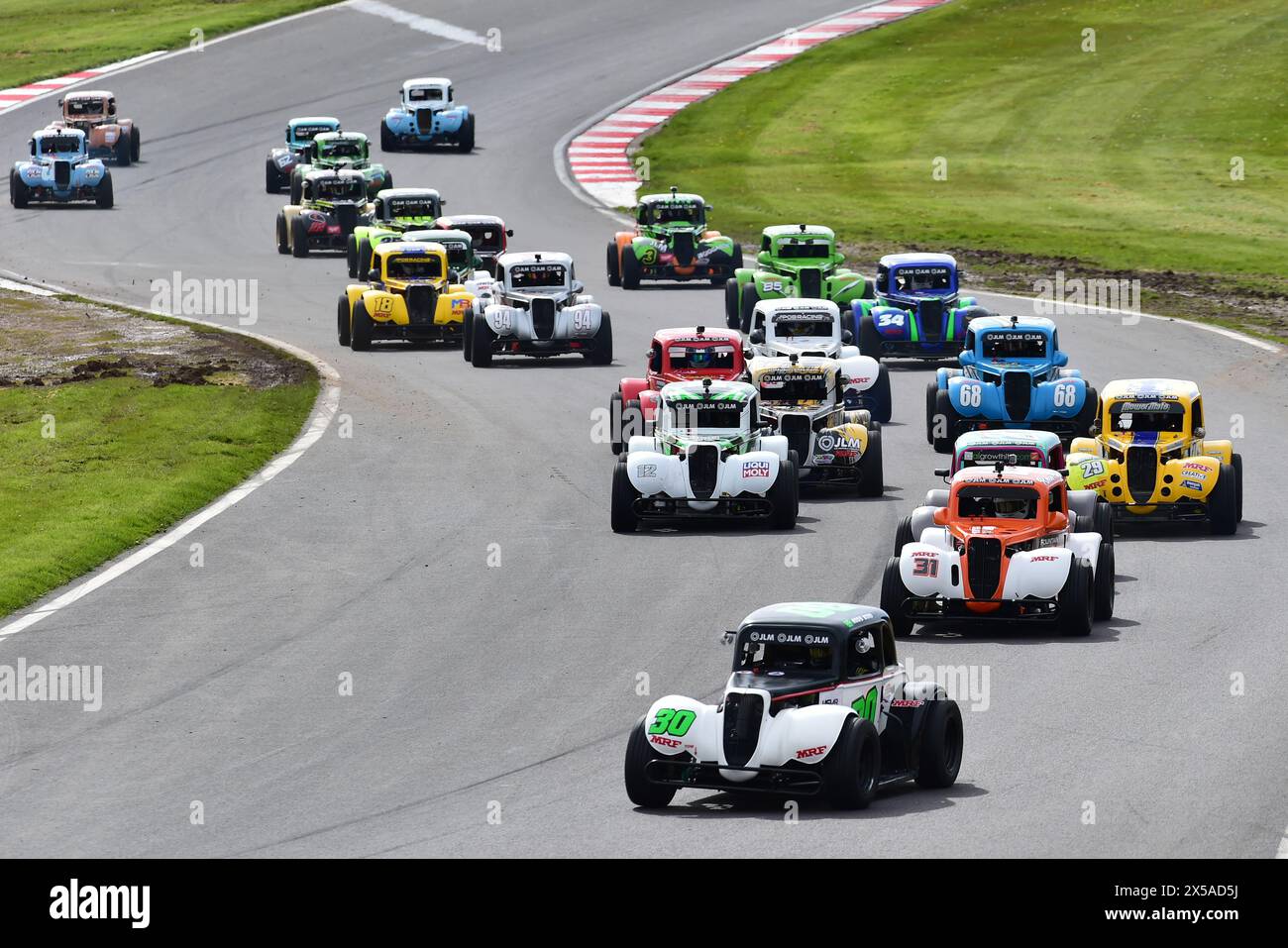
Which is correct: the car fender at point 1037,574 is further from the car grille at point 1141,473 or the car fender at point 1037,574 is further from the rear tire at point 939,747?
the rear tire at point 939,747


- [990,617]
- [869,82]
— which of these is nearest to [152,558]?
[990,617]

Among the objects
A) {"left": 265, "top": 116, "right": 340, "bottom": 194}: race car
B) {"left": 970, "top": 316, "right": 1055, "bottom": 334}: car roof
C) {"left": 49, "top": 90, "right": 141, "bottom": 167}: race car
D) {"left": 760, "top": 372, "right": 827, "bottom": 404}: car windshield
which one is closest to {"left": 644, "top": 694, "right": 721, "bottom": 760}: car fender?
{"left": 760, "top": 372, "right": 827, "bottom": 404}: car windshield

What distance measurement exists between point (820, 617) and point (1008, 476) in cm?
760

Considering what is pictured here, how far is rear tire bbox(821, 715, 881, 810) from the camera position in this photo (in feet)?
55.6

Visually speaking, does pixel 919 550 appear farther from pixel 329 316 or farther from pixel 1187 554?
pixel 329 316

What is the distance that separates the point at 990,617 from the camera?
24.0 m

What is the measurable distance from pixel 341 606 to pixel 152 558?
3.59 meters

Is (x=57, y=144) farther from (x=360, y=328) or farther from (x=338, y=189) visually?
(x=360, y=328)

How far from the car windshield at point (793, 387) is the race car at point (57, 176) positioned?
35.8 metres

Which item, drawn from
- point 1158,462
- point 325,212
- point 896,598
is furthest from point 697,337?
point 325,212

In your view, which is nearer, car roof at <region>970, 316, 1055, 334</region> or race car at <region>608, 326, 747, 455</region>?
race car at <region>608, 326, 747, 455</region>

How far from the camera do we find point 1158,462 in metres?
29.7
